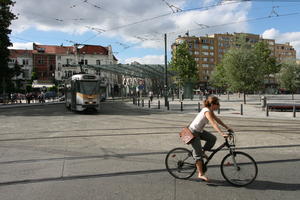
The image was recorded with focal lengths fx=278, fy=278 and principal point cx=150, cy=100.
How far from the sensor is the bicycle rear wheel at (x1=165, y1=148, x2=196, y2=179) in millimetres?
5348

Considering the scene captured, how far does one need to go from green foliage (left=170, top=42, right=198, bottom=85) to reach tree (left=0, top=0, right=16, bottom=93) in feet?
72.1

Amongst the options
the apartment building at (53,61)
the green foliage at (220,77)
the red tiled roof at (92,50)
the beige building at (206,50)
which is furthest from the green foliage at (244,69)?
the beige building at (206,50)

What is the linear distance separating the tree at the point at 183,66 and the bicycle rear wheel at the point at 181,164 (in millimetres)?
35587

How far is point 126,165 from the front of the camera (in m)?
6.41

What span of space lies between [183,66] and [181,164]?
118 ft

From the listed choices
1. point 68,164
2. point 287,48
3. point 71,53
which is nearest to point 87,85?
A: point 68,164

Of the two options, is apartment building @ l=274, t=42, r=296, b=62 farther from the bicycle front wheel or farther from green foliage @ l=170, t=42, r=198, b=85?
the bicycle front wheel

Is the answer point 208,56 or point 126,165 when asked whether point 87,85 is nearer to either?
point 126,165

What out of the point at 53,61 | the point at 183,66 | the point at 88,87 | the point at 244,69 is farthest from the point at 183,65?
the point at 53,61

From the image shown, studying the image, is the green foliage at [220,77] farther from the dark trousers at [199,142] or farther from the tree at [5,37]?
the dark trousers at [199,142]

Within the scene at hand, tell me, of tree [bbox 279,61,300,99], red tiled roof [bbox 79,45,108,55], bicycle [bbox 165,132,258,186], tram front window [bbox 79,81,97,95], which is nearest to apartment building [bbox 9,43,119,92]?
red tiled roof [bbox 79,45,108,55]

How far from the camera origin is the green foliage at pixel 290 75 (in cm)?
3825

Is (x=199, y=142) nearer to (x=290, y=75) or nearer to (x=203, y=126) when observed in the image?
(x=203, y=126)

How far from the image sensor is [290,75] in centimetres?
3838
